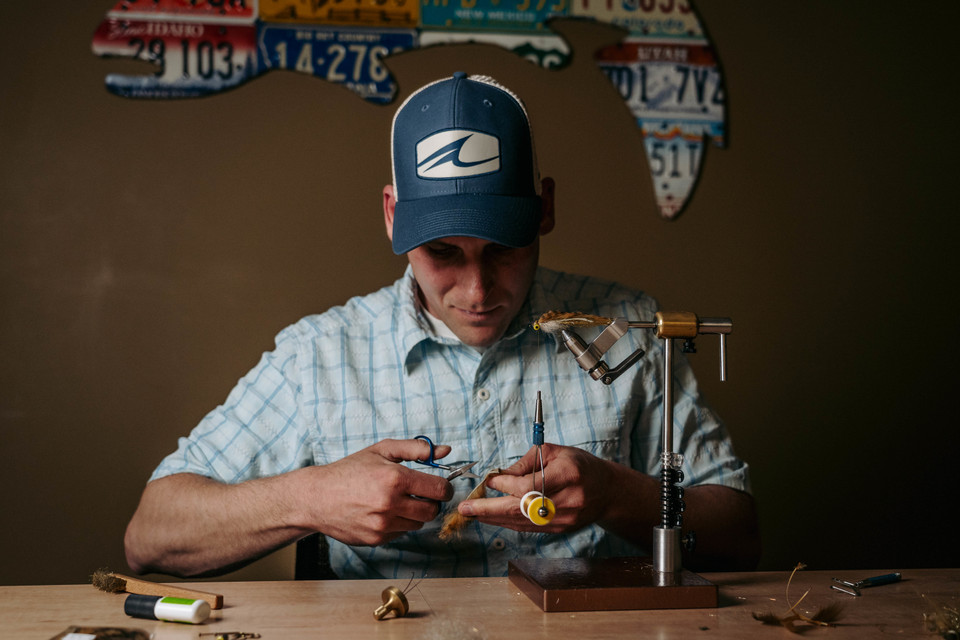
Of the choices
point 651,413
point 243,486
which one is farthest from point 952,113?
point 243,486

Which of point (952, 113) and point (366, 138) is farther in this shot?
point (952, 113)

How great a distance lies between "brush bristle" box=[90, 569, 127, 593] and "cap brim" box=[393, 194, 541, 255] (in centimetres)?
67

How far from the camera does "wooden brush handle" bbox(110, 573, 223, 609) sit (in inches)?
46.3

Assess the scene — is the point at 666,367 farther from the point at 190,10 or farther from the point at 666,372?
the point at 190,10

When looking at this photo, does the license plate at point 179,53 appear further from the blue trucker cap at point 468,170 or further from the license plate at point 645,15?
the blue trucker cap at point 468,170

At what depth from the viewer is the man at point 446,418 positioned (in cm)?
136

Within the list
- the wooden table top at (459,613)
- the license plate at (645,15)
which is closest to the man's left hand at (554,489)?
the wooden table top at (459,613)

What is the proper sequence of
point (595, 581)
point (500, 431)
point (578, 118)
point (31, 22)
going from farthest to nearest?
point (578, 118), point (31, 22), point (500, 431), point (595, 581)

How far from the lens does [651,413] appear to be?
174cm

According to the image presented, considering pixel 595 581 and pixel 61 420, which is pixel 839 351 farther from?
pixel 61 420

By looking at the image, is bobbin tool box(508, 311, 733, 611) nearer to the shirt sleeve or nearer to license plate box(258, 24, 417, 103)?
the shirt sleeve

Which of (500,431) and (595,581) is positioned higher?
(500,431)

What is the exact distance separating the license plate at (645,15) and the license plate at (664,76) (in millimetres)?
36

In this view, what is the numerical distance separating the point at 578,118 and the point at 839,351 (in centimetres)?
115
